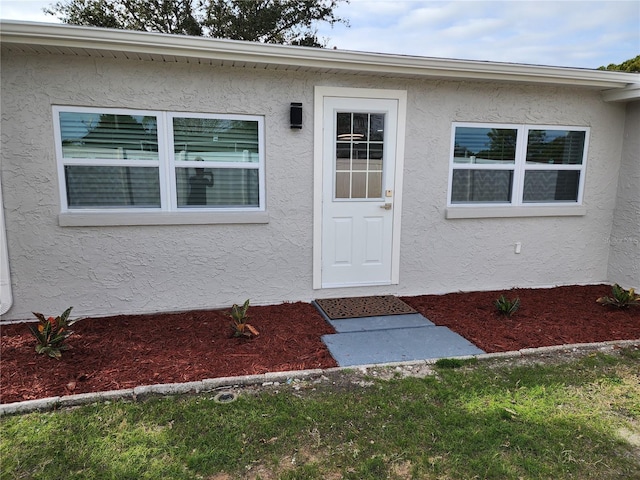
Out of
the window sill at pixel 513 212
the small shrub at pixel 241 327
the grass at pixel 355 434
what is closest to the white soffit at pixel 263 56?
the window sill at pixel 513 212

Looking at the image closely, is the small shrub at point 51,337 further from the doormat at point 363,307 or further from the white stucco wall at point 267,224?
the doormat at point 363,307

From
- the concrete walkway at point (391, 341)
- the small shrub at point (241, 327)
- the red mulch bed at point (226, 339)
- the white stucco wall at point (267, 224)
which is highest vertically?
the white stucco wall at point (267, 224)

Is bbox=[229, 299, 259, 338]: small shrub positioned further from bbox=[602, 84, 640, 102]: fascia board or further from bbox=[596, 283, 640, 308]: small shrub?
bbox=[602, 84, 640, 102]: fascia board

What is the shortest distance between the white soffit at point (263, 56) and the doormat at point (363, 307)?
2.74 m

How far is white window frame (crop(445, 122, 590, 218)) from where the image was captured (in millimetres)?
5281

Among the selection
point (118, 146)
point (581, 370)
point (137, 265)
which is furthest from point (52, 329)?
point (581, 370)

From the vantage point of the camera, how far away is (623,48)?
34.8 ft

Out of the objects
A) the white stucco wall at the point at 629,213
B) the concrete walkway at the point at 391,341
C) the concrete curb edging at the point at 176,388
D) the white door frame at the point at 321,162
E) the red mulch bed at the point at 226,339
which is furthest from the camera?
the white stucco wall at the point at 629,213

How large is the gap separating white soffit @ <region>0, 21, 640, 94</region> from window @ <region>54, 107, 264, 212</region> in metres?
0.61

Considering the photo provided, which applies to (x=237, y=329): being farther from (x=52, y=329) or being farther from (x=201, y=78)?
(x=201, y=78)

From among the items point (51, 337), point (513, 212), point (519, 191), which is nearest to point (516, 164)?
point (519, 191)

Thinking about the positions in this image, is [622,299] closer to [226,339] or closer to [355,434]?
[355,434]

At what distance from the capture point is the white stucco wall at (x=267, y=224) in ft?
13.4

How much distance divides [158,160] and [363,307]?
9.56 ft
